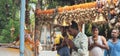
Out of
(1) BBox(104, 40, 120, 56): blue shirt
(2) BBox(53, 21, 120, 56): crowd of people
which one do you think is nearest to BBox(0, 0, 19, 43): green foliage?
(2) BBox(53, 21, 120, 56): crowd of people

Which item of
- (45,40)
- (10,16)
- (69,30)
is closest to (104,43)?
(69,30)

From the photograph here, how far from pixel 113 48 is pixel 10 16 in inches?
523

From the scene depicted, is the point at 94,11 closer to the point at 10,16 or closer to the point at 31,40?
the point at 31,40

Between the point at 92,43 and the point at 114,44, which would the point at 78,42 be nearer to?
the point at 92,43

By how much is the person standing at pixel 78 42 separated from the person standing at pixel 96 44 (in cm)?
24

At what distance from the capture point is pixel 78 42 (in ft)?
23.6

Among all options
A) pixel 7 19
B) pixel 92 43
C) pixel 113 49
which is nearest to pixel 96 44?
pixel 92 43

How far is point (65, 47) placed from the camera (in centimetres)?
805

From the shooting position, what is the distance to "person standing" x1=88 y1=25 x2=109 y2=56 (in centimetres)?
726

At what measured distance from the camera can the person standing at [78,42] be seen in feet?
23.2

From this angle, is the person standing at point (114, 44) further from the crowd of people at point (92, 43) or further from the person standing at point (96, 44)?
the person standing at point (96, 44)

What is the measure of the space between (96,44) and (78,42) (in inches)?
15.4

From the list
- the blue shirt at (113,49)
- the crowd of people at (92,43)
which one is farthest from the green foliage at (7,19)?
the blue shirt at (113,49)

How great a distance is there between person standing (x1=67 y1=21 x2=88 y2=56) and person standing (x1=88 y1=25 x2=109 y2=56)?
0.24 m
